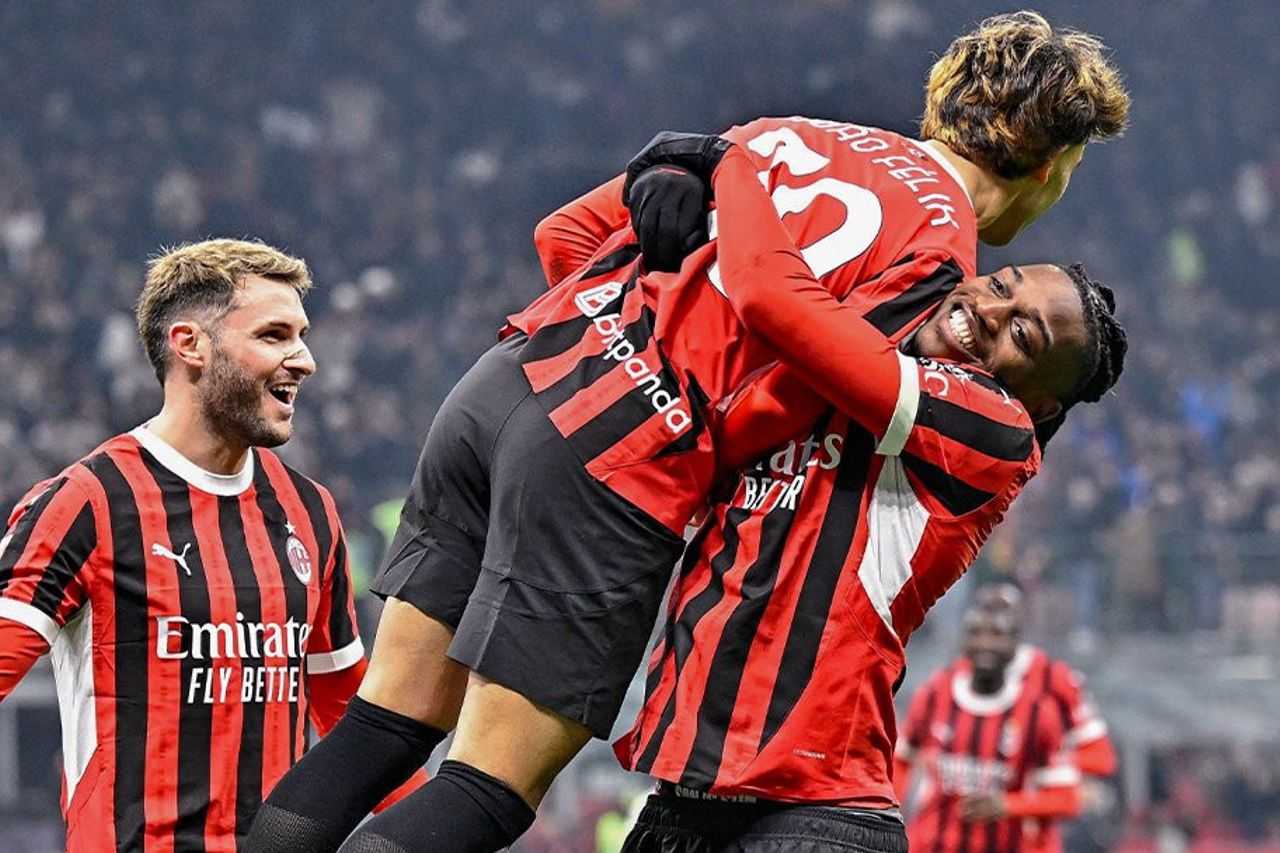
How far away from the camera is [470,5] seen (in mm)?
18031

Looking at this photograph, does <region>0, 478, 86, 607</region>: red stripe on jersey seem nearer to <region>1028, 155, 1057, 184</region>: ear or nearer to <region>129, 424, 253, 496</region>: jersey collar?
<region>129, 424, 253, 496</region>: jersey collar

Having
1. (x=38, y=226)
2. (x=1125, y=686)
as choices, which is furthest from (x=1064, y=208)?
(x=38, y=226)

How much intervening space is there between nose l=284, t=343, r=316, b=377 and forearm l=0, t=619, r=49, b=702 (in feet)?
2.30

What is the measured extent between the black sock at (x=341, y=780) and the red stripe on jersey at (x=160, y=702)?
25.2 inches

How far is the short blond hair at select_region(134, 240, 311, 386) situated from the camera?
3781mm

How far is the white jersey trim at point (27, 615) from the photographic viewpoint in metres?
3.39

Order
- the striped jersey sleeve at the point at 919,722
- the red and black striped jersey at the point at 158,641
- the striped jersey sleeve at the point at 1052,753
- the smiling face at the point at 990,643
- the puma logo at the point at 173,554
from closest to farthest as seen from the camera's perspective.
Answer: the red and black striped jersey at the point at 158,641 → the puma logo at the point at 173,554 → the striped jersey sleeve at the point at 1052,753 → the smiling face at the point at 990,643 → the striped jersey sleeve at the point at 919,722

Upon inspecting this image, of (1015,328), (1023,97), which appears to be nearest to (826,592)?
(1015,328)

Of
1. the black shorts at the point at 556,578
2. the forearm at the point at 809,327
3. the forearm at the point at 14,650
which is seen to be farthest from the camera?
the forearm at the point at 14,650

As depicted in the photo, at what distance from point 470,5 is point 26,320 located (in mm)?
6352

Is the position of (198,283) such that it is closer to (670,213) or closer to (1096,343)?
(670,213)

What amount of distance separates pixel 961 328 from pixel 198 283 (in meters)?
1.67

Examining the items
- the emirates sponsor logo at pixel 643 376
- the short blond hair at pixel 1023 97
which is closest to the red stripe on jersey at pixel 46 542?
the emirates sponsor logo at pixel 643 376

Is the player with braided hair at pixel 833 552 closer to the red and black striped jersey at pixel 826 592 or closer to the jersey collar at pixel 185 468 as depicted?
the red and black striped jersey at pixel 826 592
